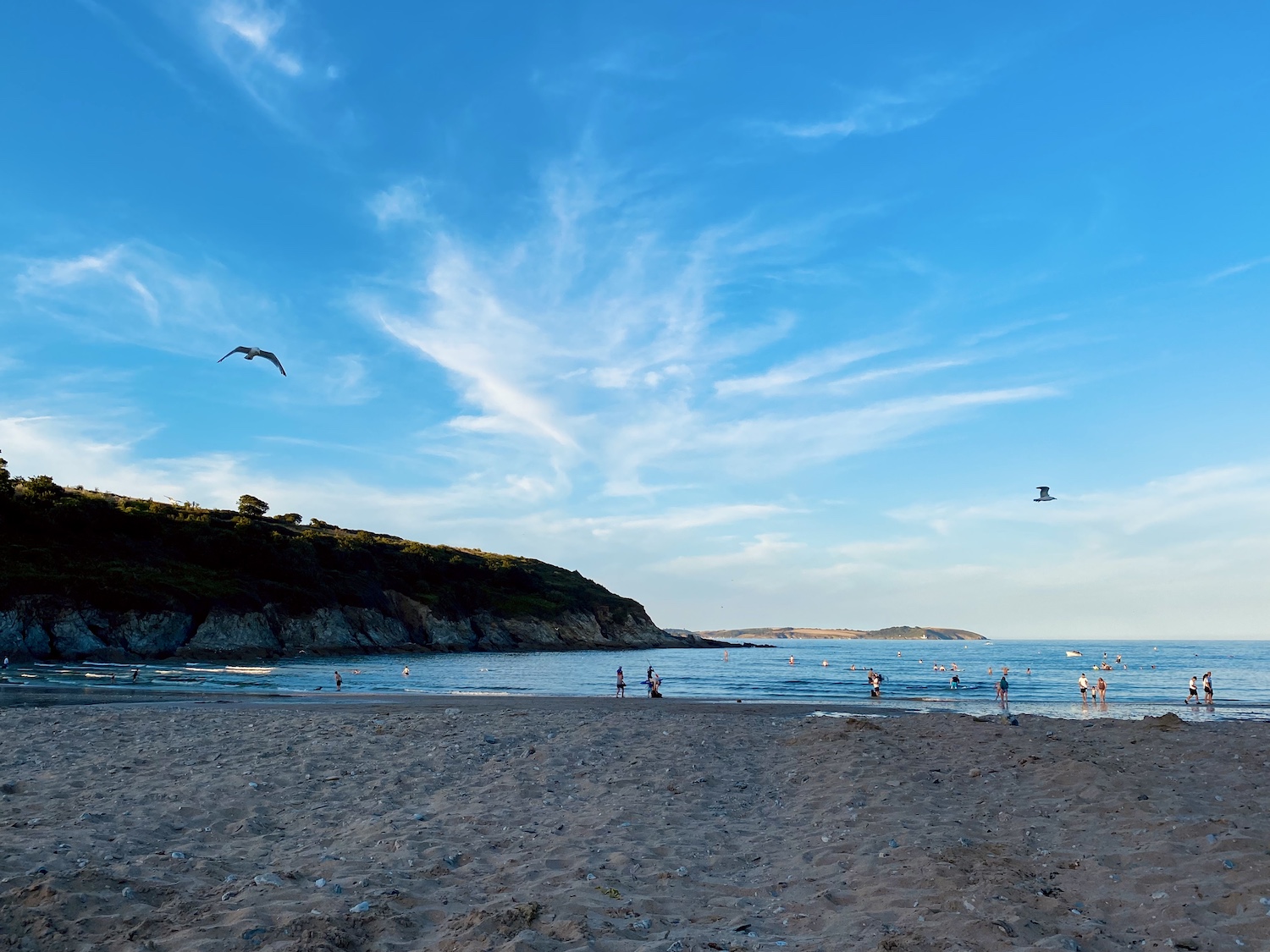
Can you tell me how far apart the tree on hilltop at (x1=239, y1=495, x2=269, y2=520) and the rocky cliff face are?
42.8 m

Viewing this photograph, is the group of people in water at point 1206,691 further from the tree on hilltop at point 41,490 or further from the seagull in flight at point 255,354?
the tree on hilltop at point 41,490

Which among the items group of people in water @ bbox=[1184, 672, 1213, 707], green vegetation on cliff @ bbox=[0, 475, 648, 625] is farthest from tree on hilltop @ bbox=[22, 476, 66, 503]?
group of people in water @ bbox=[1184, 672, 1213, 707]

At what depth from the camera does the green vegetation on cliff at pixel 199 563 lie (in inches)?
2773

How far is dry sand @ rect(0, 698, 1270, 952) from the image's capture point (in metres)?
6.51

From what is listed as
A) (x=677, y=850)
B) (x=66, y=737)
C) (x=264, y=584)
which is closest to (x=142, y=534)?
(x=264, y=584)

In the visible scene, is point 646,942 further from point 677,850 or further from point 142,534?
point 142,534

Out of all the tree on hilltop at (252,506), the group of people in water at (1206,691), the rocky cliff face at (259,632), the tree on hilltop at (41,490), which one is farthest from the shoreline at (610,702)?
the tree on hilltop at (252,506)

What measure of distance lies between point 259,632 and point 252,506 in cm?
6953

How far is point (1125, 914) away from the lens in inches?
277

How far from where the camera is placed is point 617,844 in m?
9.30

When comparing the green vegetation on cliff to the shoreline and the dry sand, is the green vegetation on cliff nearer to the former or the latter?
the shoreline

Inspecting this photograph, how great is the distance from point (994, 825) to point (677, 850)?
4348mm

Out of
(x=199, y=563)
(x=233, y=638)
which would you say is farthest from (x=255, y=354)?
(x=199, y=563)

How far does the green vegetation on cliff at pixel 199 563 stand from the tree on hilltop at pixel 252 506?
253 mm
